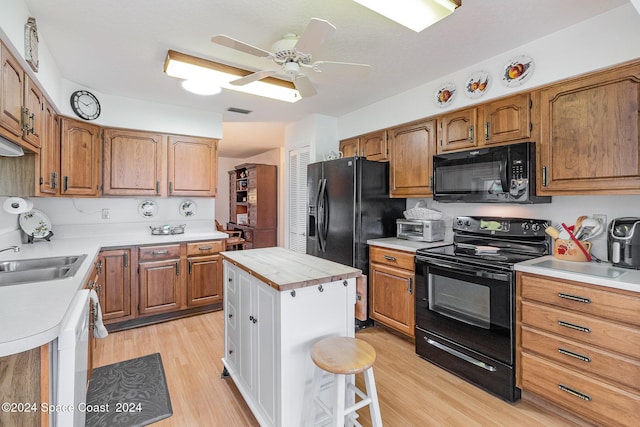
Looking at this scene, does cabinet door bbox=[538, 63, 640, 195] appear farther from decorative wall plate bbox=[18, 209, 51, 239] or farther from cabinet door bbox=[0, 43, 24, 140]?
decorative wall plate bbox=[18, 209, 51, 239]

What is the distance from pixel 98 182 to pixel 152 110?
967 mm

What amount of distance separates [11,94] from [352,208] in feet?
8.27

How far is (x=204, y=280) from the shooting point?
11.5ft

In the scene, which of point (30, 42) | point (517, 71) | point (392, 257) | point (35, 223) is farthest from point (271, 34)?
point (35, 223)

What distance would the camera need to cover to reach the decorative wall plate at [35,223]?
109 inches

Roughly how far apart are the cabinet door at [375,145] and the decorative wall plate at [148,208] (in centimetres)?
259

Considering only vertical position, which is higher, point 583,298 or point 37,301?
point 37,301

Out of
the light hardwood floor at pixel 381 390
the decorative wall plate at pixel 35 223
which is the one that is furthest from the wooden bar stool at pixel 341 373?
the decorative wall plate at pixel 35 223

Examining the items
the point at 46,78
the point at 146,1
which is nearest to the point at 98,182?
the point at 46,78

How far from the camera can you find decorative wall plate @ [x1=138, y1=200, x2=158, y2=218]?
3.63 m

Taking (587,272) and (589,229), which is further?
(589,229)

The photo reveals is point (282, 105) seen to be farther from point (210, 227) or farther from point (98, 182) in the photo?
point (98, 182)

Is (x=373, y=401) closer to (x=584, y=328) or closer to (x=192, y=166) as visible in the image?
(x=584, y=328)

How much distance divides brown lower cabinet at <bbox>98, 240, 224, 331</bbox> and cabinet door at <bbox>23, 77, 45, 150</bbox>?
1.19 m
